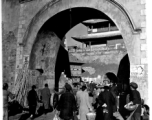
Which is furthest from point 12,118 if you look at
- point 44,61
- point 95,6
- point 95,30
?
point 95,30

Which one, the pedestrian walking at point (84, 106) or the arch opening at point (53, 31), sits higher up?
the arch opening at point (53, 31)

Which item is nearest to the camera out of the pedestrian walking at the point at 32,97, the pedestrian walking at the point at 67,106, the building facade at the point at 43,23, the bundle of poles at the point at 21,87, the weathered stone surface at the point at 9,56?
the pedestrian walking at the point at 67,106

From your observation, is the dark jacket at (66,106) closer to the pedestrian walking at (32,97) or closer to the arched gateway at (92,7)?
the pedestrian walking at (32,97)

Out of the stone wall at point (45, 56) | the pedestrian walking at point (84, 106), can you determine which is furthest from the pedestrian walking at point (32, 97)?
the pedestrian walking at point (84, 106)

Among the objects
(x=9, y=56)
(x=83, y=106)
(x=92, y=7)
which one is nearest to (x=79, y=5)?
(x=92, y=7)

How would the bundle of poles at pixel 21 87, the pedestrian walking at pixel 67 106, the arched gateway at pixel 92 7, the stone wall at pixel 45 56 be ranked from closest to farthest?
the pedestrian walking at pixel 67 106 → the arched gateway at pixel 92 7 → the bundle of poles at pixel 21 87 → the stone wall at pixel 45 56

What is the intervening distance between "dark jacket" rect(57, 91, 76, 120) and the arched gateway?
3.36m

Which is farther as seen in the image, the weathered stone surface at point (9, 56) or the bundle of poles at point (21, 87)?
the weathered stone surface at point (9, 56)

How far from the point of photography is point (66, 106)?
258 inches

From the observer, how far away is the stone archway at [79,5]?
924 cm

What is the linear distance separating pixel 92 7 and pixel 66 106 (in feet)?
16.5

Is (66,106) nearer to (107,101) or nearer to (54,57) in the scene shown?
(107,101)

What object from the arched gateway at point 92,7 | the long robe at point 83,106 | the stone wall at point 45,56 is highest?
the arched gateway at point 92,7

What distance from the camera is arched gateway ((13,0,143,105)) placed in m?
9.20
